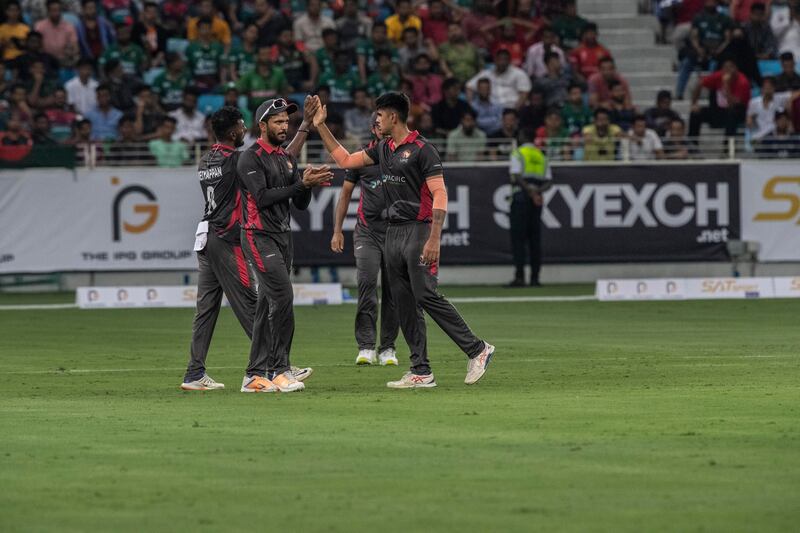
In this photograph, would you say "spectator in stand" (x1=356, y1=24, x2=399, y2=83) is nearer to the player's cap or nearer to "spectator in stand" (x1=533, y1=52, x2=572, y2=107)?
"spectator in stand" (x1=533, y1=52, x2=572, y2=107)

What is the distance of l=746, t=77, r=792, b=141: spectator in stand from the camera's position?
30125mm

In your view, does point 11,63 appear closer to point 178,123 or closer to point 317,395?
point 178,123

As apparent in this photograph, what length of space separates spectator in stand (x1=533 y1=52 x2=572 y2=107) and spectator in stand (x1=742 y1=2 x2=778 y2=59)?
4298mm

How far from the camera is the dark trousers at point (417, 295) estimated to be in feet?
43.5

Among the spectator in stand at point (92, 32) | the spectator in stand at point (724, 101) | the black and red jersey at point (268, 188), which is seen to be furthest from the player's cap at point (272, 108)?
the spectator in stand at point (92, 32)

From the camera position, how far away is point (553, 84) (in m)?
30.9

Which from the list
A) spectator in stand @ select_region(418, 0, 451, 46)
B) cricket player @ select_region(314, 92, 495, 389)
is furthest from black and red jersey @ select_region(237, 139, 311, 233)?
spectator in stand @ select_region(418, 0, 451, 46)

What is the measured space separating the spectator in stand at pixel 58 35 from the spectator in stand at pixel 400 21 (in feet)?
Answer: 19.7

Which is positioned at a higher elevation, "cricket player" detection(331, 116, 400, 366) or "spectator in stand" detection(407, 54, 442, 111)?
"spectator in stand" detection(407, 54, 442, 111)

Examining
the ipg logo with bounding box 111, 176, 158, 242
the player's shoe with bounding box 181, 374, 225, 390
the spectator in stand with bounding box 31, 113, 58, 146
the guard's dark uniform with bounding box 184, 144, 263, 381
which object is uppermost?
the spectator in stand with bounding box 31, 113, 58, 146

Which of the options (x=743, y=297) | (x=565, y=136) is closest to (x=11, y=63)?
(x=565, y=136)

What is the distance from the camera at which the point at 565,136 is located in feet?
97.0

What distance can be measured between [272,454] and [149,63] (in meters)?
22.5

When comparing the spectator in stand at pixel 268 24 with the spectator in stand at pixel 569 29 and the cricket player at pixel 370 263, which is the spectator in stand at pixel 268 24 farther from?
the cricket player at pixel 370 263
